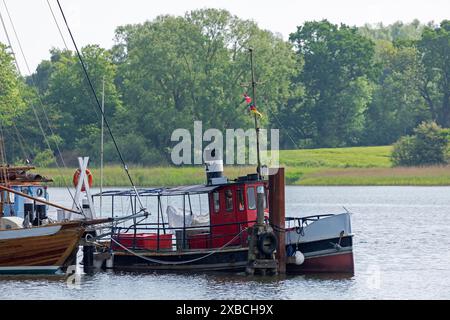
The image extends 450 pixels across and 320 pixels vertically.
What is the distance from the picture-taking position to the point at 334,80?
145 m

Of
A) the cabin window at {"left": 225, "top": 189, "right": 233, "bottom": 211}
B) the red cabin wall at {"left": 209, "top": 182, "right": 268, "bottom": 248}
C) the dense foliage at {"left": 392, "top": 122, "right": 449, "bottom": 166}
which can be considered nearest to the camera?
the red cabin wall at {"left": 209, "top": 182, "right": 268, "bottom": 248}

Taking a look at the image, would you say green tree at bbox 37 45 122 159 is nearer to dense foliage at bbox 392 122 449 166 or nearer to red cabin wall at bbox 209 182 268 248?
dense foliage at bbox 392 122 449 166

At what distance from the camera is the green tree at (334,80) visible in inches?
5605

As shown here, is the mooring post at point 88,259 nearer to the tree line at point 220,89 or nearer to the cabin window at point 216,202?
the cabin window at point 216,202

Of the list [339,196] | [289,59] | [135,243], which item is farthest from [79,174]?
[289,59]

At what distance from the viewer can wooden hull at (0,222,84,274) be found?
4253 cm

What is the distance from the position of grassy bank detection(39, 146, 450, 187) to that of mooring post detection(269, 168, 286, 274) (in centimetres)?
4420

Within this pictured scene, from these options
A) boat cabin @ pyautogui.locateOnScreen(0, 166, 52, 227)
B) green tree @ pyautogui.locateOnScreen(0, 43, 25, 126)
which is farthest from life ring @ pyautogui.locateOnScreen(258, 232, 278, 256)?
green tree @ pyautogui.locateOnScreen(0, 43, 25, 126)

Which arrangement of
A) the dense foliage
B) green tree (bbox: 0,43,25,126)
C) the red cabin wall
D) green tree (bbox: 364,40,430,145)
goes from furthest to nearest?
green tree (bbox: 364,40,430,145) → green tree (bbox: 0,43,25,126) → the dense foliage → the red cabin wall

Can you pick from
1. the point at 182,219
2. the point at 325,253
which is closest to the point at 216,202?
the point at 182,219

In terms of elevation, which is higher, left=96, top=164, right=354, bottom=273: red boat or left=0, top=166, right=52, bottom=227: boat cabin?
left=0, top=166, right=52, bottom=227: boat cabin

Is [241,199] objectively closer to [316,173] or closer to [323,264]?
[323,264]

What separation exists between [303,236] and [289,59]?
87658mm

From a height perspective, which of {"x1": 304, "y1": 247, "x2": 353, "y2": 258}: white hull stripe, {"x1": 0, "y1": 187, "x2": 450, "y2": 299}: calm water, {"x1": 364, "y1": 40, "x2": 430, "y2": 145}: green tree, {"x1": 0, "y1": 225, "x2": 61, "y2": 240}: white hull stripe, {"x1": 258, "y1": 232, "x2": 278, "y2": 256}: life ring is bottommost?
{"x1": 0, "y1": 187, "x2": 450, "y2": 299}: calm water
